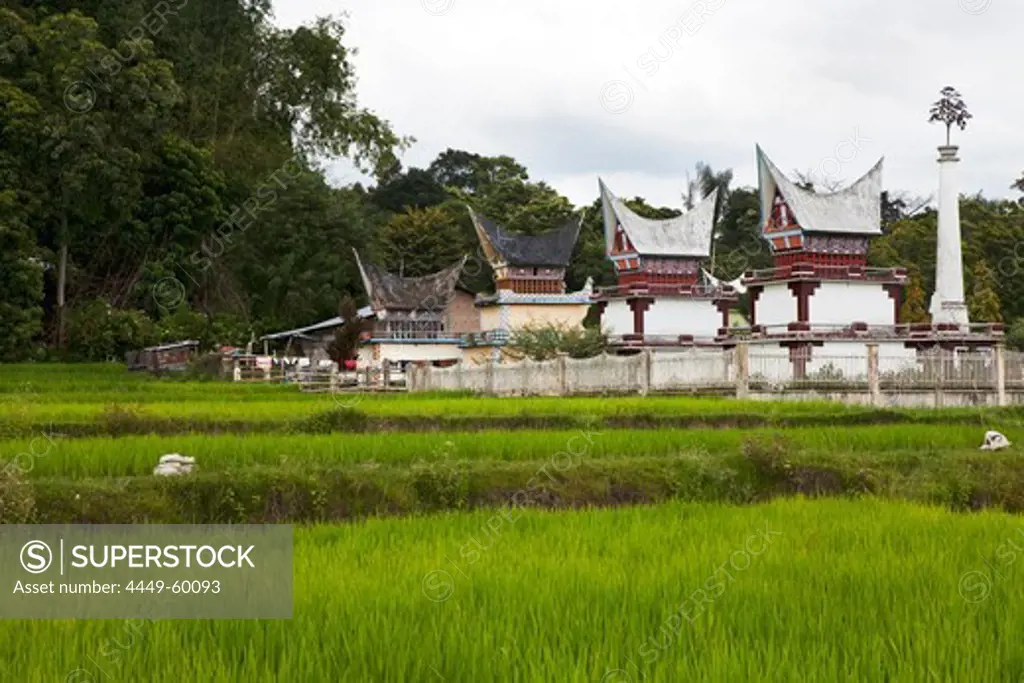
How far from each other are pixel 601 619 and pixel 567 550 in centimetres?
176

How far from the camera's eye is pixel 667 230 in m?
41.9

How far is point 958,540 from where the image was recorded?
6.41 meters

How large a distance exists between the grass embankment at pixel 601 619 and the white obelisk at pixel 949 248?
2739cm

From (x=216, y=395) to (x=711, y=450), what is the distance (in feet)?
49.5

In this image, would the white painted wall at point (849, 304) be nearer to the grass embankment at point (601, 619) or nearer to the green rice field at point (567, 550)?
the green rice field at point (567, 550)

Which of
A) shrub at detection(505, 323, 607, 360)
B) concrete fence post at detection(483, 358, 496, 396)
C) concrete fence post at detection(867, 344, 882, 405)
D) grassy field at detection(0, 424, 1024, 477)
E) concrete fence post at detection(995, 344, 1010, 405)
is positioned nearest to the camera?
grassy field at detection(0, 424, 1024, 477)

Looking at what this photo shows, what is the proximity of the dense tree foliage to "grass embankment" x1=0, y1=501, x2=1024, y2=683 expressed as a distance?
32707mm

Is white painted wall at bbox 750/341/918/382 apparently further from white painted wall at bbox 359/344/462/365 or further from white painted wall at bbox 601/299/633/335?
white painted wall at bbox 359/344/462/365

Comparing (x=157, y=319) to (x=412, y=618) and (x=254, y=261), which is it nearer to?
(x=254, y=261)

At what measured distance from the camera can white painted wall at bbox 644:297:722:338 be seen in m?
41.2

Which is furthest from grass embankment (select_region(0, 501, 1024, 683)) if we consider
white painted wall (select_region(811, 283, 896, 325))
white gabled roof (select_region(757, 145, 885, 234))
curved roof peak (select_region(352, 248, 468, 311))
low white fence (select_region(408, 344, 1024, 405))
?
curved roof peak (select_region(352, 248, 468, 311))

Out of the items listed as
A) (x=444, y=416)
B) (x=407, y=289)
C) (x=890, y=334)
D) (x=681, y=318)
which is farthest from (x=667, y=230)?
(x=444, y=416)

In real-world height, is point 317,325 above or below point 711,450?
above

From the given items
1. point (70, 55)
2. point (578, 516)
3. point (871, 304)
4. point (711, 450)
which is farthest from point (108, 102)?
point (578, 516)
